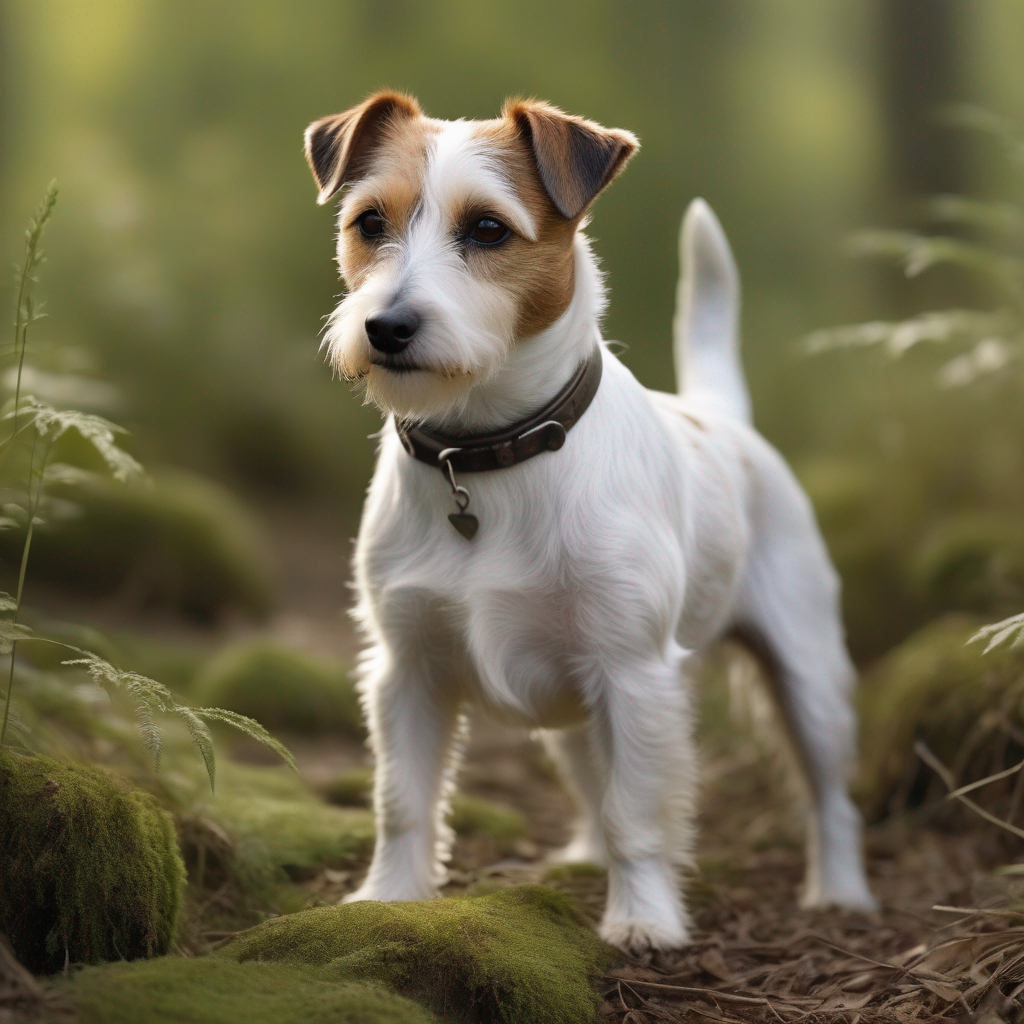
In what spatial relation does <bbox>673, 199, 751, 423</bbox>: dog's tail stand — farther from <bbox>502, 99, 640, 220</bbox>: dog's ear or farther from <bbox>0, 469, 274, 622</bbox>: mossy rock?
<bbox>0, 469, 274, 622</bbox>: mossy rock

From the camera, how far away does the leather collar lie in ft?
9.86

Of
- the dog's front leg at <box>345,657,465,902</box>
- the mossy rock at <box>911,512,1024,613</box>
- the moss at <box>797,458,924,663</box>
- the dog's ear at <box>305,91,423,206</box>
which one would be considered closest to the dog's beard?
the dog's ear at <box>305,91,423,206</box>

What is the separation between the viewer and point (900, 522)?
697 centimetres

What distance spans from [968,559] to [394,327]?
4.56 meters

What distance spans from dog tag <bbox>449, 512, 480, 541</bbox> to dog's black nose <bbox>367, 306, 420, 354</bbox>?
0.54 m

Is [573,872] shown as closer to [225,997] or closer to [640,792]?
[640,792]

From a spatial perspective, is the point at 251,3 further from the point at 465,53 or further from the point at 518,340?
the point at 518,340

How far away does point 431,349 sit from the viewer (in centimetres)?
267

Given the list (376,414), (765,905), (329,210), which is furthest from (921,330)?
(376,414)

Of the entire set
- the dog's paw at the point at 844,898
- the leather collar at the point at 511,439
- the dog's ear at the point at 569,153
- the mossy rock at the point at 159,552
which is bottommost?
the dog's paw at the point at 844,898

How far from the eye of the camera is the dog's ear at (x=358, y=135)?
10.3 ft

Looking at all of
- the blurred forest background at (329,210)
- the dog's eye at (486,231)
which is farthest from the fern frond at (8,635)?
the blurred forest background at (329,210)

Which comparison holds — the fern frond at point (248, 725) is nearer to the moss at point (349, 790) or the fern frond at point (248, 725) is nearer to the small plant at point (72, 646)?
the small plant at point (72, 646)

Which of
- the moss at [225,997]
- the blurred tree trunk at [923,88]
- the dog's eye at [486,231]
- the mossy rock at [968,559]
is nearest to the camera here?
the moss at [225,997]
